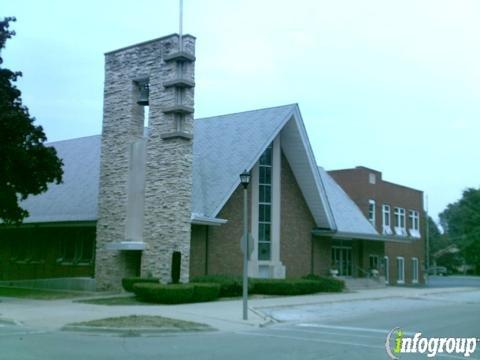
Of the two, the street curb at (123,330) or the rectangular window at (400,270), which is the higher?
the rectangular window at (400,270)

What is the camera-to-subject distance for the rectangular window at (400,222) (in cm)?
5056

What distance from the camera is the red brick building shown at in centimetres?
4672

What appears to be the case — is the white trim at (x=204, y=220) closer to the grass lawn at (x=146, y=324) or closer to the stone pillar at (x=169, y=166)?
the stone pillar at (x=169, y=166)

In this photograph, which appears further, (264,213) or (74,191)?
(74,191)

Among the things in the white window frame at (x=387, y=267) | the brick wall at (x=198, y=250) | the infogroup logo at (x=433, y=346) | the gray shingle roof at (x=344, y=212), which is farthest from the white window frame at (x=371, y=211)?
the infogroup logo at (x=433, y=346)

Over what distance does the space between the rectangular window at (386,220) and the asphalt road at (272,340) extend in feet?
90.2

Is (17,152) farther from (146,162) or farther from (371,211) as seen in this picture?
(371,211)

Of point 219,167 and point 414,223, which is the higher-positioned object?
point 219,167

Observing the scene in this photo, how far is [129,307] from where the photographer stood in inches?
848

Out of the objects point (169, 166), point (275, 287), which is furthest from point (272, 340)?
point (275, 287)

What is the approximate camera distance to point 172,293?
23.0 m

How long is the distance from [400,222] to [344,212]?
1071 centimetres

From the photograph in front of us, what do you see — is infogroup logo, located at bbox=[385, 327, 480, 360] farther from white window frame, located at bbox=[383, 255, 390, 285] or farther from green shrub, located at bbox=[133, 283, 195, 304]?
white window frame, located at bbox=[383, 255, 390, 285]

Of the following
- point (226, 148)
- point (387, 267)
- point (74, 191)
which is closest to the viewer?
point (226, 148)
